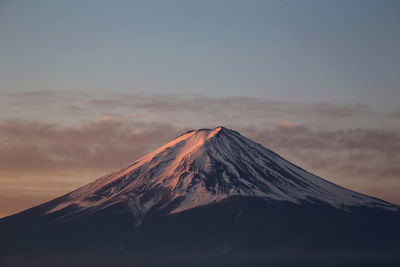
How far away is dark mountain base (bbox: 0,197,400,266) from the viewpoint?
18075 centimetres

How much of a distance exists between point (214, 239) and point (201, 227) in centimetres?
412

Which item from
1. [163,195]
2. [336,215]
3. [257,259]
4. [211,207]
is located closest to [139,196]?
[163,195]

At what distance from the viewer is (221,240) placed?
18338 centimetres

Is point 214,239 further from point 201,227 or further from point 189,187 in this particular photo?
point 189,187

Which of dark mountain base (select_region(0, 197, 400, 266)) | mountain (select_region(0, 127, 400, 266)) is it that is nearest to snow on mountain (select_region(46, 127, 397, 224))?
mountain (select_region(0, 127, 400, 266))

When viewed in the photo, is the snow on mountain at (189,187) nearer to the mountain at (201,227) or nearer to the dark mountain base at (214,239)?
the mountain at (201,227)

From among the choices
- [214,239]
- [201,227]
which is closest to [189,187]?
[201,227]

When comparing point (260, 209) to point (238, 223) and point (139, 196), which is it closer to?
point (238, 223)

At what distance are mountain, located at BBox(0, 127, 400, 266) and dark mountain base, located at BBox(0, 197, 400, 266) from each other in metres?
0.23

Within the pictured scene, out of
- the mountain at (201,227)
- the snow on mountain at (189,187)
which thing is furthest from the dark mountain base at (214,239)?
the snow on mountain at (189,187)

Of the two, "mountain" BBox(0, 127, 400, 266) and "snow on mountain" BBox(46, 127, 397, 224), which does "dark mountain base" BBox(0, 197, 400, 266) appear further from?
"snow on mountain" BBox(46, 127, 397, 224)

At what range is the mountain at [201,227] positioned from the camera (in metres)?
182

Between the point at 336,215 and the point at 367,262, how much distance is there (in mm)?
15744

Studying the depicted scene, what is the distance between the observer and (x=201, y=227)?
184500 millimetres
